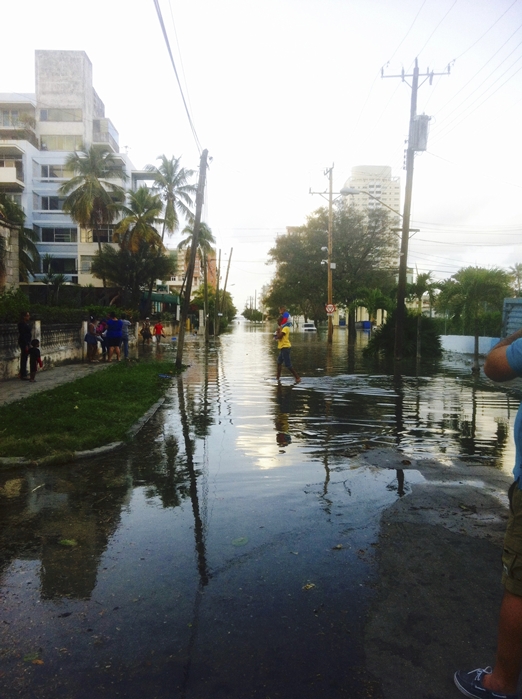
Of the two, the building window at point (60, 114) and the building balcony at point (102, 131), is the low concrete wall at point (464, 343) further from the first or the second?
the building window at point (60, 114)

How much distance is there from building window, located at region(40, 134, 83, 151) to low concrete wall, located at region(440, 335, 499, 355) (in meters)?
41.2

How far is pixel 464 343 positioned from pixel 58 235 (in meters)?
40.4

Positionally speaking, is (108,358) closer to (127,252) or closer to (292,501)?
(292,501)

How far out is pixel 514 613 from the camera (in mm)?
2691

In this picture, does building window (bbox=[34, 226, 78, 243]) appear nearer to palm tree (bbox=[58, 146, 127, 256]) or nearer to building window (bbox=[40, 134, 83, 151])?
building window (bbox=[40, 134, 83, 151])

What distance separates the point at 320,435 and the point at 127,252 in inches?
1622

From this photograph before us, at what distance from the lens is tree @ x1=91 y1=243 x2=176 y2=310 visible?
47.8 m

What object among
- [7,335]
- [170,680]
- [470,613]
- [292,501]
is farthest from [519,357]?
[7,335]

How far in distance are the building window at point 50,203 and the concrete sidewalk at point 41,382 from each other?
40.7m

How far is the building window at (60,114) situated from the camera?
58.9 metres

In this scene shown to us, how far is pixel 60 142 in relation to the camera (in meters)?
58.8

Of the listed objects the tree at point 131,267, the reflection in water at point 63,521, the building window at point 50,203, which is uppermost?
the building window at point 50,203

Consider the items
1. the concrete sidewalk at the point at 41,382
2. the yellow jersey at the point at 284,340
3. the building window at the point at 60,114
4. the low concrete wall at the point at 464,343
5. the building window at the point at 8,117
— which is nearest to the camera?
the concrete sidewalk at the point at 41,382

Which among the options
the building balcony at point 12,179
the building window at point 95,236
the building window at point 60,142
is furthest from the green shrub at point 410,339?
the building window at point 60,142
